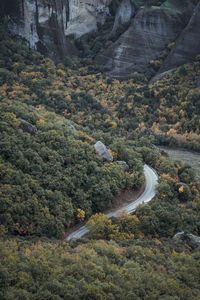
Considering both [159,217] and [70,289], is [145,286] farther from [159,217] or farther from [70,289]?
[159,217]

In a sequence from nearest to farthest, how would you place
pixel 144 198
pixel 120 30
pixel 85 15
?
pixel 144 198
pixel 120 30
pixel 85 15

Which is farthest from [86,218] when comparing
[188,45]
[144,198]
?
[188,45]

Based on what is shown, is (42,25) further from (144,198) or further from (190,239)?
(190,239)

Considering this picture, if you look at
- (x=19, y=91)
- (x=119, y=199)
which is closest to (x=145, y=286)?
(x=119, y=199)

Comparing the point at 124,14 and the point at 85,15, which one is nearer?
the point at 124,14

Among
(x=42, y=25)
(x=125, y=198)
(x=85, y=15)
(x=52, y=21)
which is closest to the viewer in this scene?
(x=125, y=198)

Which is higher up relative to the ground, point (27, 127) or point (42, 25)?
point (42, 25)
